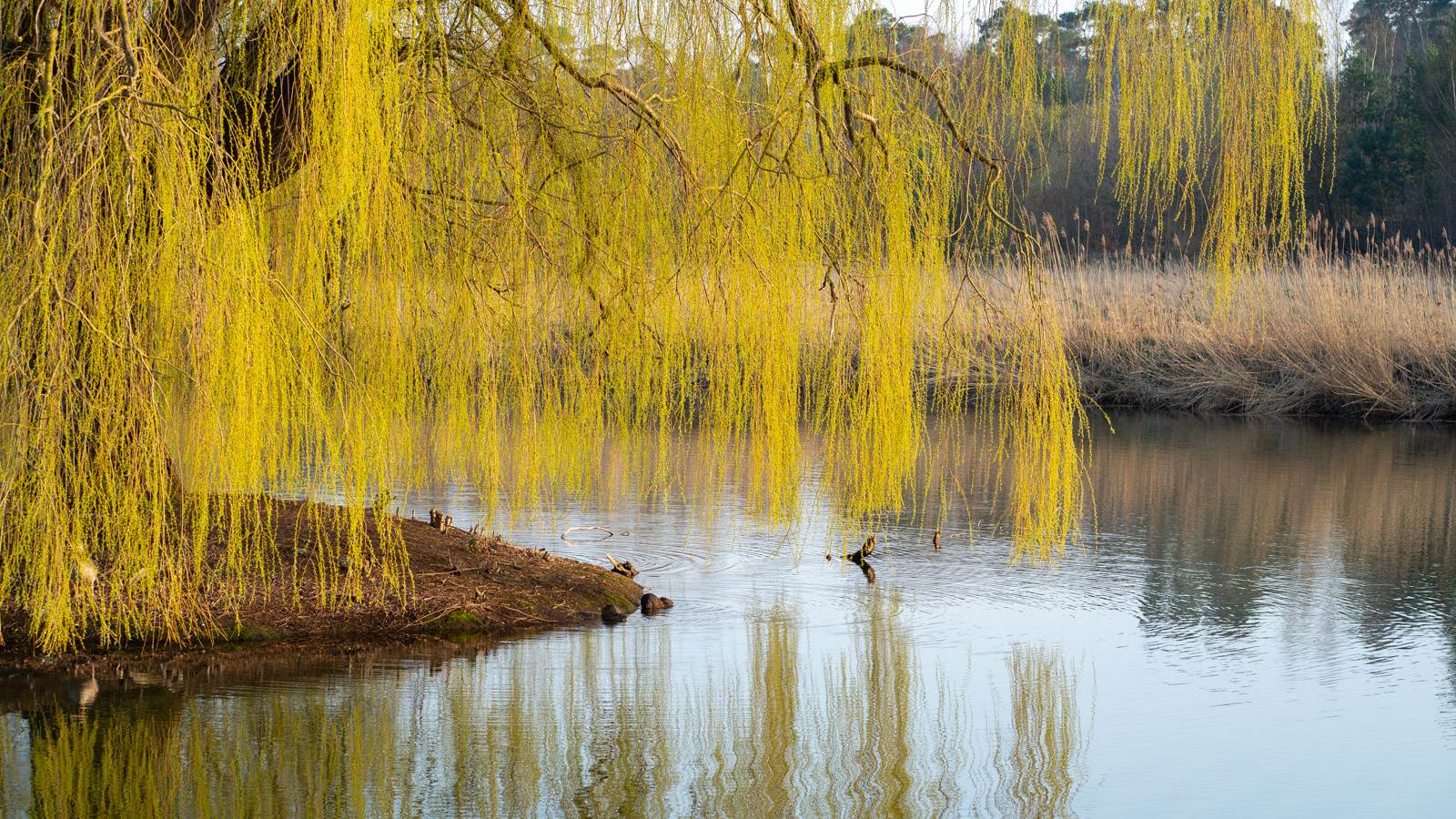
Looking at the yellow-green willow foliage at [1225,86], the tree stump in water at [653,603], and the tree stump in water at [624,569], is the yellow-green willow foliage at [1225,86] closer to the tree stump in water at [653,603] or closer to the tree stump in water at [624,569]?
the tree stump in water at [653,603]

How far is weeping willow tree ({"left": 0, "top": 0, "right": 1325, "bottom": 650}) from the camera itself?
3486 millimetres

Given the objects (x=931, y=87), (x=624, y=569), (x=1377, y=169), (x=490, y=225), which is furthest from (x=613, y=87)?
(x=1377, y=169)

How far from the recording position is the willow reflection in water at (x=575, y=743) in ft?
11.3

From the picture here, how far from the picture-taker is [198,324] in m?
3.44

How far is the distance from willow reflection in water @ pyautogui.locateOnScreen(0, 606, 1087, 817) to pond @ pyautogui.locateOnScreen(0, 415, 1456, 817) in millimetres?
11

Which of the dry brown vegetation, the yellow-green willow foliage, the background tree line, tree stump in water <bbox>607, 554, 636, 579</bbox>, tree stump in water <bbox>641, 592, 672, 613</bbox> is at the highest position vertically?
the background tree line

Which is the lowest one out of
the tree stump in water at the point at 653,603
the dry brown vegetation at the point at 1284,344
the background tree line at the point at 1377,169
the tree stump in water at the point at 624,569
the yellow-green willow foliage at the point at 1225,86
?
the tree stump in water at the point at 653,603

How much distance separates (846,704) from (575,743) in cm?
85

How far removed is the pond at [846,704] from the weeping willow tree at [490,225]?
17.8 inches

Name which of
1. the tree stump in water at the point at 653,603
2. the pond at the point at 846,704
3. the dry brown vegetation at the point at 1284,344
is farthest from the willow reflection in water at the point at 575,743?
the dry brown vegetation at the point at 1284,344

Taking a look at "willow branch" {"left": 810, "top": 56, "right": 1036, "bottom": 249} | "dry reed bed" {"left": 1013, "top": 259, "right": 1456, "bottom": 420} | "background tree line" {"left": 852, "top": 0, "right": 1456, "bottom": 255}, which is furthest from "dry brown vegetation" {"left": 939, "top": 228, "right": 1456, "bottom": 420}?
"willow branch" {"left": 810, "top": 56, "right": 1036, "bottom": 249}

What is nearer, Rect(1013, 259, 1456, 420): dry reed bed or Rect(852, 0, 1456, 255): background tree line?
Rect(1013, 259, 1456, 420): dry reed bed

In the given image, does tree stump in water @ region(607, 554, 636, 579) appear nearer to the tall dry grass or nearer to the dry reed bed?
the tall dry grass

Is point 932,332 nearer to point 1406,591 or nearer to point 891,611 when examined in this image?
point 891,611
